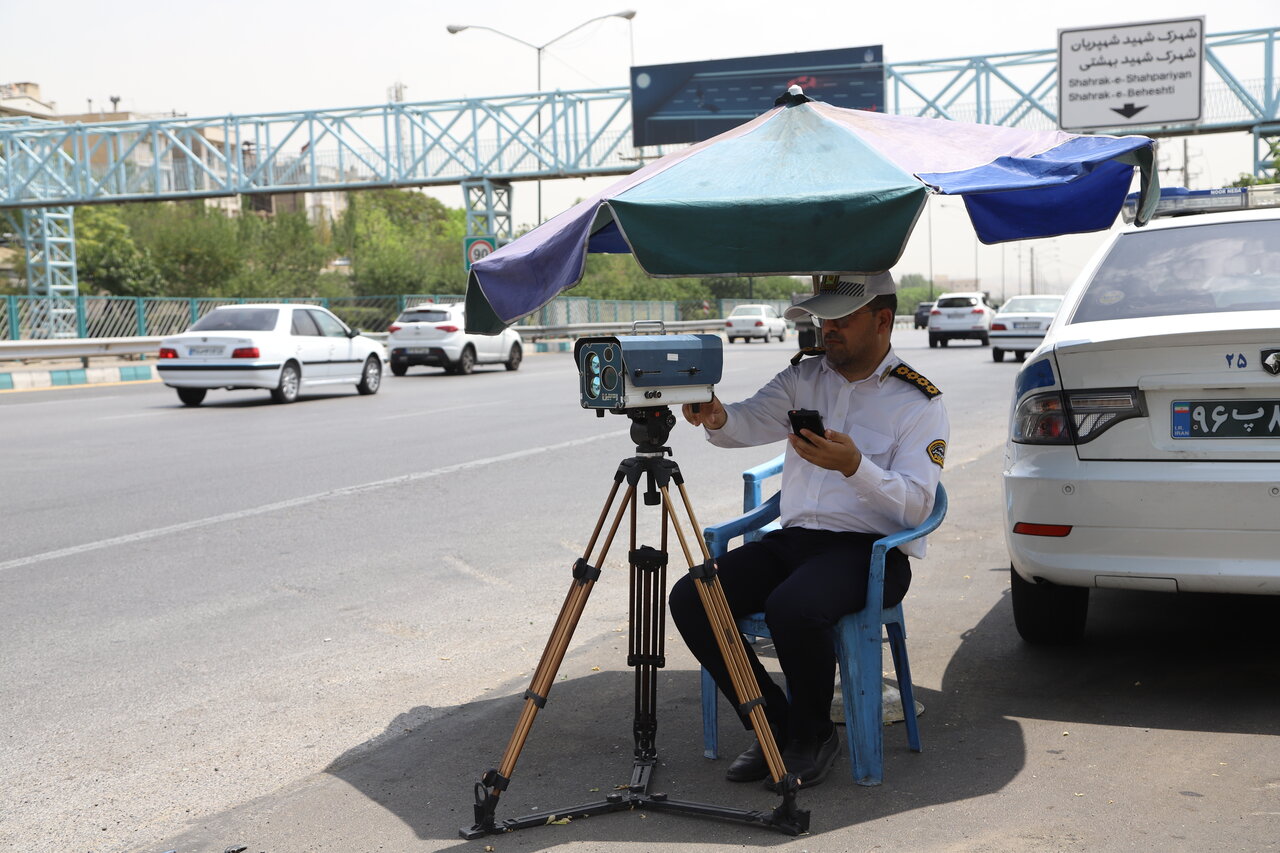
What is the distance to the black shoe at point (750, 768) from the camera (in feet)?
12.5

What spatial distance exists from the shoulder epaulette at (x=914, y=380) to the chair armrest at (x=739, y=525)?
62 centimetres

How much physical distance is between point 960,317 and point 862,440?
32.0 meters

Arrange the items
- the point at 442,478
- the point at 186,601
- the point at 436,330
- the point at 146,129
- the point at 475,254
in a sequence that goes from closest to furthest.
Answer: the point at 186,601, the point at 442,478, the point at 436,330, the point at 475,254, the point at 146,129

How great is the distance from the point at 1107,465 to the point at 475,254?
28317 mm

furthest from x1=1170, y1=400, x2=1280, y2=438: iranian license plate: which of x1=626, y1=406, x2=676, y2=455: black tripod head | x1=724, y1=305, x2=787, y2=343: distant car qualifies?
x1=724, y1=305, x2=787, y2=343: distant car

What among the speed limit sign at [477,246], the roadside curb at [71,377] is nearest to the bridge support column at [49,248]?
the speed limit sign at [477,246]

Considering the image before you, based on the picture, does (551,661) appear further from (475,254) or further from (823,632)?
A: (475,254)

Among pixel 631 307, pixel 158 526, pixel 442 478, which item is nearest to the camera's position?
pixel 158 526

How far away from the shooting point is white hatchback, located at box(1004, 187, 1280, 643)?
413 centimetres

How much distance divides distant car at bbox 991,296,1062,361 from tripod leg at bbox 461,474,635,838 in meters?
23.7

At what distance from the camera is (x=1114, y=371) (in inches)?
170

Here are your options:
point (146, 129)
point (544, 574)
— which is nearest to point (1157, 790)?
point (544, 574)

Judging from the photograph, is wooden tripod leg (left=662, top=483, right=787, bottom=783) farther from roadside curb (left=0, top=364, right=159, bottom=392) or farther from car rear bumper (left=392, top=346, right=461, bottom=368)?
car rear bumper (left=392, top=346, right=461, bottom=368)

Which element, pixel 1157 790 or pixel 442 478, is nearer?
pixel 1157 790
